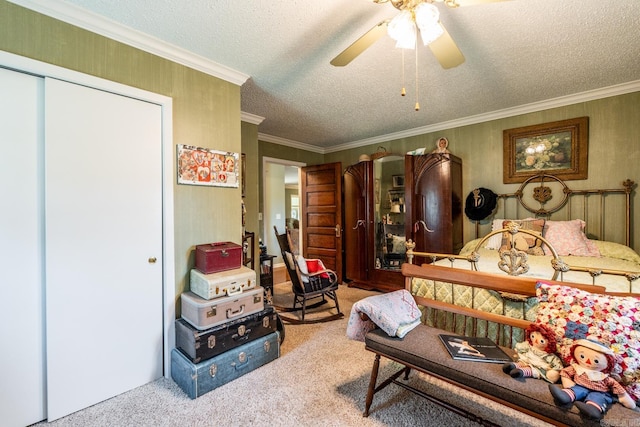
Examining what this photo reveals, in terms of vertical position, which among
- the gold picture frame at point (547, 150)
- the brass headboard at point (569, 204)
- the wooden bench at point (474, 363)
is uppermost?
the gold picture frame at point (547, 150)

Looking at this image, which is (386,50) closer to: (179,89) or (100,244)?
(179,89)

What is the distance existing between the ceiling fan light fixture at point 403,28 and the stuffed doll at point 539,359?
1677mm

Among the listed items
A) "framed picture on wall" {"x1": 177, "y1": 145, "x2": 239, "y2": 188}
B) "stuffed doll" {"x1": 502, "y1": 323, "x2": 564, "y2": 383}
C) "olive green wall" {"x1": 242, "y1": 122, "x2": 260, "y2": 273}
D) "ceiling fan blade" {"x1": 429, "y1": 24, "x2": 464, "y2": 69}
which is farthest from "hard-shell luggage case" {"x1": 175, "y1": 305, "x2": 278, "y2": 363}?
"ceiling fan blade" {"x1": 429, "y1": 24, "x2": 464, "y2": 69}

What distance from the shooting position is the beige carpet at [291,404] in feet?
5.36

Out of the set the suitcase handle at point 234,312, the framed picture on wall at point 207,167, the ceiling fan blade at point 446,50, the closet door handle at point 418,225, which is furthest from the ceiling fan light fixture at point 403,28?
the closet door handle at point 418,225

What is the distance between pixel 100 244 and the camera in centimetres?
184

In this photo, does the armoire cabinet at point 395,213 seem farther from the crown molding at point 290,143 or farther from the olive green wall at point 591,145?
the crown molding at point 290,143

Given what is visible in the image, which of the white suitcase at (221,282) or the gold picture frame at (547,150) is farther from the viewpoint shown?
the gold picture frame at (547,150)

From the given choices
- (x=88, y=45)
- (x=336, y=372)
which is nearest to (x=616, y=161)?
(x=336, y=372)

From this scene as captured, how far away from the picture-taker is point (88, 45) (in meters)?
1.79

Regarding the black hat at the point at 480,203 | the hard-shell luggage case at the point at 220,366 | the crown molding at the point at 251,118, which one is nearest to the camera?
the hard-shell luggage case at the point at 220,366

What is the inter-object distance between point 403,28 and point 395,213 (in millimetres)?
2905

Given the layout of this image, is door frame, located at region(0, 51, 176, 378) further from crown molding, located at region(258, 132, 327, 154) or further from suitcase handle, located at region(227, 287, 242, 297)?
crown molding, located at region(258, 132, 327, 154)

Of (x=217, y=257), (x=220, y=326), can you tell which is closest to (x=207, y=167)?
(x=217, y=257)
